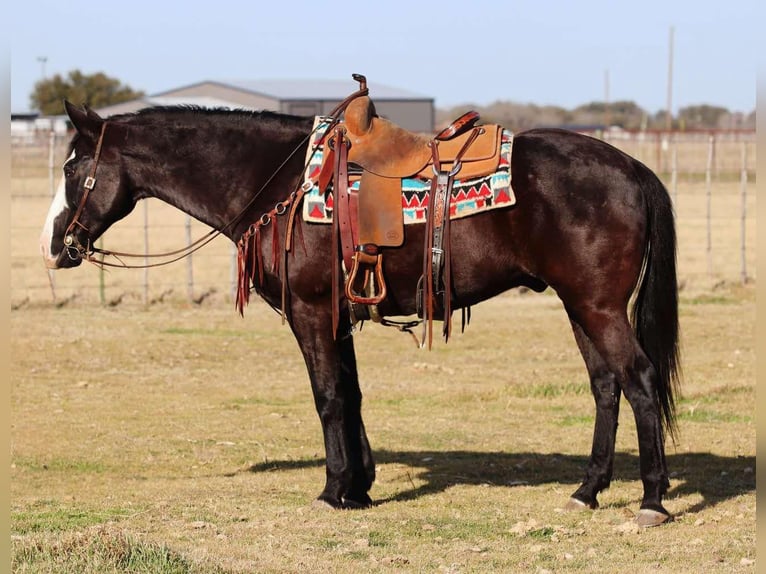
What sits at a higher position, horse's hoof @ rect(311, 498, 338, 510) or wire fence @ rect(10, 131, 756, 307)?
horse's hoof @ rect(311, 498, 338, 510)

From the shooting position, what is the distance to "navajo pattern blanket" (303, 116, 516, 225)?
20.2 feet

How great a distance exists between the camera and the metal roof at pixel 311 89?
6656 centimetres

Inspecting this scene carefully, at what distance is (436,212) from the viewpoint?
620 cm

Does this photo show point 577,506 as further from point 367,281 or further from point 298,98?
point 298,98

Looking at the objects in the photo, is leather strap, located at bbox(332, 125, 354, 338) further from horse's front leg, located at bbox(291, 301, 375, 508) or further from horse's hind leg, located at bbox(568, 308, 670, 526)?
horse's hind leg, located at bbox(568, 308, 670, 526)

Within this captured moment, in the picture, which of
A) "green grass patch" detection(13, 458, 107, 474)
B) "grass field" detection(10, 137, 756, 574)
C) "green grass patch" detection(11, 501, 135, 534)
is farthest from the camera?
"green grass patch" detection(13, 458, 107, 474)

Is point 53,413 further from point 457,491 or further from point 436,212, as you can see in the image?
point 436,212

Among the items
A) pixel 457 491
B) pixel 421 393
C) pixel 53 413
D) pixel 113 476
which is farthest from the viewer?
pixel 421 393

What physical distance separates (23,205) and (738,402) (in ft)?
72.7

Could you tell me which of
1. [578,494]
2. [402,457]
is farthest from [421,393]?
[578,494]

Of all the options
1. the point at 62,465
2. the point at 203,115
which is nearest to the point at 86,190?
the point at 203,115

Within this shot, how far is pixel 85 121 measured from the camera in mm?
6480

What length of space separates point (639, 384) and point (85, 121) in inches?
135

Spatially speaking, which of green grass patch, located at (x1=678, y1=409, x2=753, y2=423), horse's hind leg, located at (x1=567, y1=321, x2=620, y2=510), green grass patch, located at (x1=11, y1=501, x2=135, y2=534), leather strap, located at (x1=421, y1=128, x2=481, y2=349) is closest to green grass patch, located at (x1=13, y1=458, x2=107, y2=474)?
green grass patch, located at (x1=11, y1=501, x2=135, y2=534)
